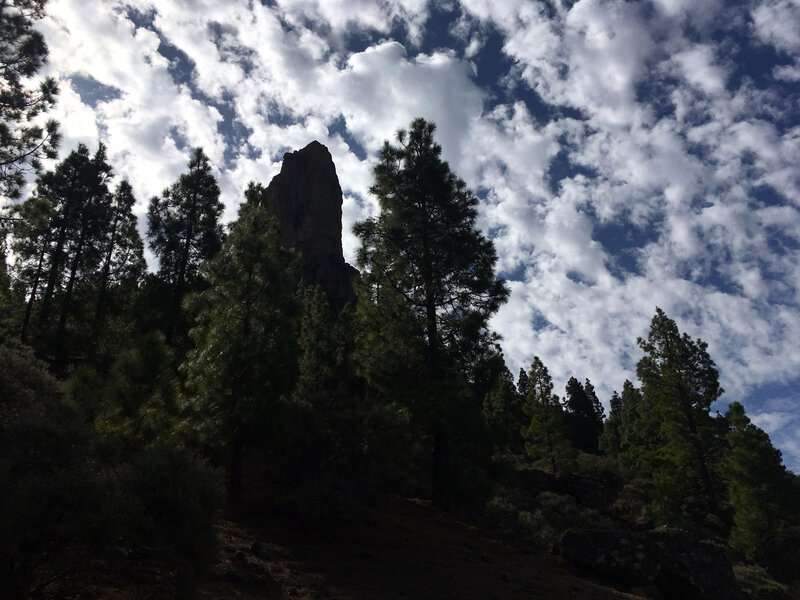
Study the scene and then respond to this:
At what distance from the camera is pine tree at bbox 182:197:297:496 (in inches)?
523

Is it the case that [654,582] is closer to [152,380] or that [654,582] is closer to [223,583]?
[223,583]

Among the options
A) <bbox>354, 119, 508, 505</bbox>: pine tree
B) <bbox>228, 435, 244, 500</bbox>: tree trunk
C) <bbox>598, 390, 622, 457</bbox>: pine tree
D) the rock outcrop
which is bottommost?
the rock outcrop

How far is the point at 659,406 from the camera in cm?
2870

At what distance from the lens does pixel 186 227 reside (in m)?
28.1

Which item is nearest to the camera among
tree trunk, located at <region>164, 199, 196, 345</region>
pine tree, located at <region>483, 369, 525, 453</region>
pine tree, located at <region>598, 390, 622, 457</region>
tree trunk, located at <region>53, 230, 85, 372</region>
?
pine tree, located at <region>483, 369, 525, 453</region>

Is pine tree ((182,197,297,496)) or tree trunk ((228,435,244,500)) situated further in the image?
tree trunk ((228,435,244,500))

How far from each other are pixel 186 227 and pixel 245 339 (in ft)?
54.1

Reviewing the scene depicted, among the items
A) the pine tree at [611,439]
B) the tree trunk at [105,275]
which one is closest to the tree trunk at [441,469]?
the tree trunk at [105,275]

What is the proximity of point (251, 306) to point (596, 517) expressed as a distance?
50.9 ft

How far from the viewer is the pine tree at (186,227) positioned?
27156 mm

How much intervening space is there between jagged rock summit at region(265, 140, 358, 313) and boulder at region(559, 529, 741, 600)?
167ft

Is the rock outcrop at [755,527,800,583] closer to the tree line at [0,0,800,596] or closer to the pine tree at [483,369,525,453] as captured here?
the tree line at [0,0,800,596]

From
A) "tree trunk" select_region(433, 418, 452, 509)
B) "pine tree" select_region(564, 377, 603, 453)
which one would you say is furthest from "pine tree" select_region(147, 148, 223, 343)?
"pine tree" select_region(564, 377, 603, 453)

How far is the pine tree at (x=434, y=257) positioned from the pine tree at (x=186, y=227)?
38.0ft
